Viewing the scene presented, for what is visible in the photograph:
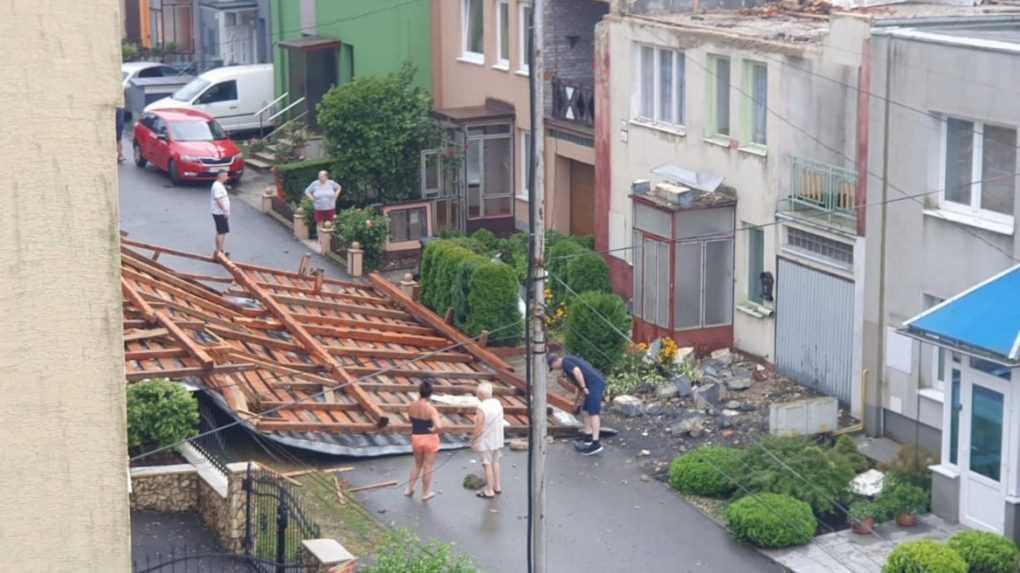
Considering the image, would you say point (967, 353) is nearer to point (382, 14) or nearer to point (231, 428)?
point (231, 428)

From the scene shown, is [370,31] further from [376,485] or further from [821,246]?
[376,485]

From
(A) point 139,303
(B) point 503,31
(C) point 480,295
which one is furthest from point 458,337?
(B) point 503,31

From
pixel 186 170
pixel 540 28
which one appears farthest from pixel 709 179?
pixel 186 170

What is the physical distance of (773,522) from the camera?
19.0 metres

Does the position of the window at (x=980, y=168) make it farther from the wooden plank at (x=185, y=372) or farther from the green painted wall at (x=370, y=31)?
the green painted wall at (x=370, y=31)

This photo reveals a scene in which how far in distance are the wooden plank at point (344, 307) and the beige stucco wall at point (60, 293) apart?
61.6 feet

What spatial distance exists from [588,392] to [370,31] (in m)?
21.2

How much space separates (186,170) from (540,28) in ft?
74.6

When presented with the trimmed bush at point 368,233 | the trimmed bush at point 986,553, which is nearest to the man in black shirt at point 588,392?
the trimmed bush at point 986,553

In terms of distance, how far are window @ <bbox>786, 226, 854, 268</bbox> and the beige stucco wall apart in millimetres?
17139

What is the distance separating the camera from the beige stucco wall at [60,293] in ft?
23.1

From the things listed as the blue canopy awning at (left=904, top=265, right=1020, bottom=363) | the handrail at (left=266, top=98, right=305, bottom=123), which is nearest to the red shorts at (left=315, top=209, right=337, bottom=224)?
the handrail at (left=266, top=98, right=305, bottom=123)

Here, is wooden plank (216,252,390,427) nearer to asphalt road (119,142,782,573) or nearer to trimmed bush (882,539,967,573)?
asphalt road (119,142,782,573)

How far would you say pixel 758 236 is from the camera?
25984 mm
